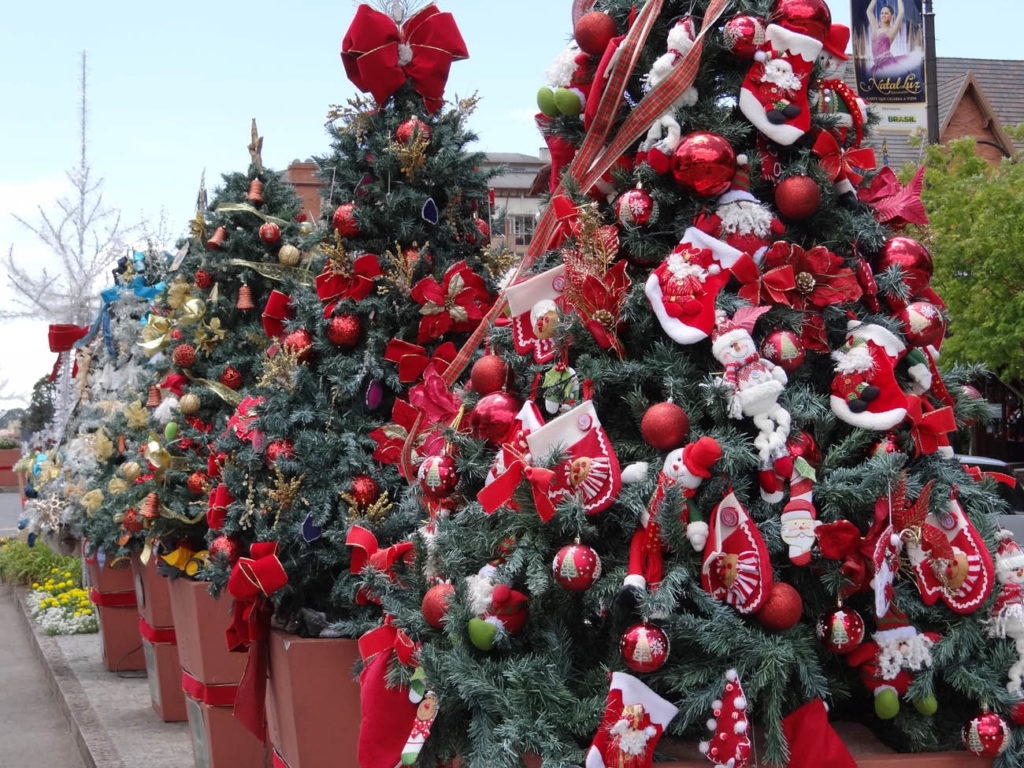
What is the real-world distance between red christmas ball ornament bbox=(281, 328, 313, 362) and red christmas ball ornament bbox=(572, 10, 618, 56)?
5.85 feet

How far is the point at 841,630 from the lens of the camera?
2.29m

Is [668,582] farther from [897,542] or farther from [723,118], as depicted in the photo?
[723,118]

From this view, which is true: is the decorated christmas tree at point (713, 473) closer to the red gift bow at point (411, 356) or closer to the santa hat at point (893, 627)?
the santa hat at point (893, 627)

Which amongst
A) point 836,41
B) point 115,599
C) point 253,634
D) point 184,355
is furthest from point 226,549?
point 115,599

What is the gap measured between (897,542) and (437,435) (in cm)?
130

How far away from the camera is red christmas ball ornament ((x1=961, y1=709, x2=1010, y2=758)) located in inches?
89.2

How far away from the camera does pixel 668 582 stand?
2.22 m

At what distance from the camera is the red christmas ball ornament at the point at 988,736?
2266 millimetres

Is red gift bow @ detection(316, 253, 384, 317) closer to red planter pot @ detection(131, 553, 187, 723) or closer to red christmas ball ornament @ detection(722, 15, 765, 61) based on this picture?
red christmas ball ornament @ detection(722, 15, 765, 61)

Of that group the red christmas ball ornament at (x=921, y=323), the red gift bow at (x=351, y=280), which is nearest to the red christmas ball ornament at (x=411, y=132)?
the red gift bow at (x=351, y=280)

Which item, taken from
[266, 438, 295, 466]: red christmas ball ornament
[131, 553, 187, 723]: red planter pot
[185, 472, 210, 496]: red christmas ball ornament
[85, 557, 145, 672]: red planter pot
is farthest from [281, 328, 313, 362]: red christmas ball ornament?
[85, 557, 145, 672]: red planter pot

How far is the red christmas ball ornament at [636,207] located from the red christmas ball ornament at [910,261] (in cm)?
60

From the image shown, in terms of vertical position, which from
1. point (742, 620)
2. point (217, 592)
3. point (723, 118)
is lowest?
point (217, 592)

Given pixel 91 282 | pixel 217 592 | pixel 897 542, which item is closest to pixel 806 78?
pixel 897 542
